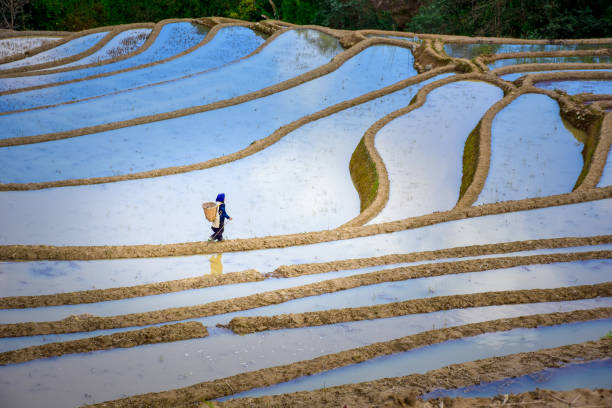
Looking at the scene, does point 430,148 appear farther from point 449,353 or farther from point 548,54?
point 548,54

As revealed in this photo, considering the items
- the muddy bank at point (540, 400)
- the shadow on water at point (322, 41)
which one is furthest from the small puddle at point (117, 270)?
the shadow on water at point (322, 41)

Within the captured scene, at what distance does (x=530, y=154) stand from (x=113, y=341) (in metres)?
8.43

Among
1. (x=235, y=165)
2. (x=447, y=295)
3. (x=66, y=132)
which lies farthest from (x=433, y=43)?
(x=447, y=295)

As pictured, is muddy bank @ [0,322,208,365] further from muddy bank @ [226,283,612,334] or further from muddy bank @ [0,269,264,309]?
muddy bank @ [0,269,264,309]

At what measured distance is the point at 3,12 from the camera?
2630 centimetres

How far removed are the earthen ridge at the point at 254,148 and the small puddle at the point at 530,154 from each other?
311 centimetres

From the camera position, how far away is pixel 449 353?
4617mm

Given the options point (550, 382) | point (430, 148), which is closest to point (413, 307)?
point (550, 382)

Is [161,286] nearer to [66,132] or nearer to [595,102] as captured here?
[66,132]

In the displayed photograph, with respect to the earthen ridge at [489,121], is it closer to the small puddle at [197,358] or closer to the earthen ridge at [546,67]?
the earthen ridge at [546,67]

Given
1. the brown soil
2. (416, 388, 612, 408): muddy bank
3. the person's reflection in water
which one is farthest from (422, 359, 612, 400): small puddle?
the brown soil

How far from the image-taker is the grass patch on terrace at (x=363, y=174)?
9.42 meters

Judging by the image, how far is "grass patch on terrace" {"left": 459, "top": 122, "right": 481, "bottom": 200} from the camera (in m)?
A: 9.58

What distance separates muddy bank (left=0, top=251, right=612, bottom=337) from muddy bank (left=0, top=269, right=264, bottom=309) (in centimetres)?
46
